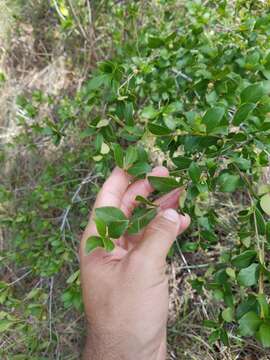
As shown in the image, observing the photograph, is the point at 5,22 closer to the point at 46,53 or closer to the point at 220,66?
the point at 46,53

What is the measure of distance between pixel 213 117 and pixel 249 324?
463mm

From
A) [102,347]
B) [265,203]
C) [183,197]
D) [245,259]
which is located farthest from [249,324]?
[102,347]

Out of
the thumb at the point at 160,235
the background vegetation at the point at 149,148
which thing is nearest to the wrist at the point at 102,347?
the background vegetation at the point at 149,148

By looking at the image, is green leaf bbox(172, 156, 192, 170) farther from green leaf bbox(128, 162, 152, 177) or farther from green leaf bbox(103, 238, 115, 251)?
green leaf bbox(103, 238, 115, 251)

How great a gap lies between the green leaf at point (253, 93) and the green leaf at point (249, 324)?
50 centimetres

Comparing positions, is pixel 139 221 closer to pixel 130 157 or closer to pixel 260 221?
pixel 130 157

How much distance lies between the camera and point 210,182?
39.7 inches

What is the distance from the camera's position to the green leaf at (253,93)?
0.91 meters

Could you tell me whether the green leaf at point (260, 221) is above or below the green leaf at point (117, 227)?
below

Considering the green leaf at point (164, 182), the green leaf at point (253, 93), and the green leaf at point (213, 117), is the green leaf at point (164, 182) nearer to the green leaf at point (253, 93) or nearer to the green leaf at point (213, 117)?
the green leaf at point (213, 117)

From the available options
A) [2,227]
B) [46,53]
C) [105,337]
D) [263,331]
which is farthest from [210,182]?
[46,53]

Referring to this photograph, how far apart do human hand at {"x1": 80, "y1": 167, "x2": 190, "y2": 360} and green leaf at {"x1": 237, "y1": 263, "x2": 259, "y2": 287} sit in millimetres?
336

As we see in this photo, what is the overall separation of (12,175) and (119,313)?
1738 mm

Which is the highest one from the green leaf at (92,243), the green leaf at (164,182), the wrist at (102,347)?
the green leaf at (164,182)
